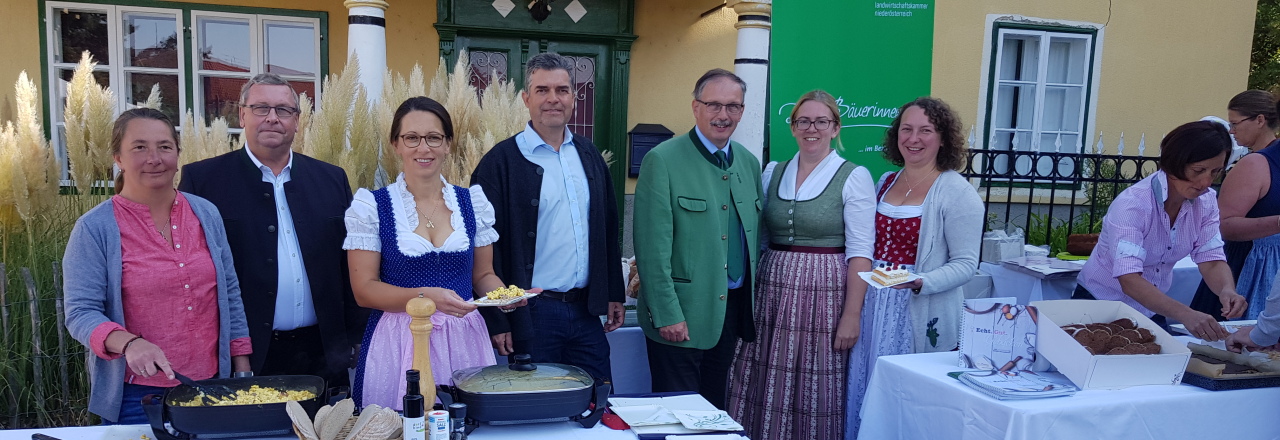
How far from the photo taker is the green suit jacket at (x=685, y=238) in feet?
9.42

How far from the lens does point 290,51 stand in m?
6.59

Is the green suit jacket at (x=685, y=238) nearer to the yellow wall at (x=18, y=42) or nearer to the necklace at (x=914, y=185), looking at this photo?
the necklace at (x=914, y=185)

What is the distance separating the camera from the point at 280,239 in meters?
2.47

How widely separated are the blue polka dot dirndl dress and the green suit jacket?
2.56 feet

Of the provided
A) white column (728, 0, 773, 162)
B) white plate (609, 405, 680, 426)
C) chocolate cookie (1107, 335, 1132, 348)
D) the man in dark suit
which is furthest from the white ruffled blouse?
white column (728, 0, 773, 162)

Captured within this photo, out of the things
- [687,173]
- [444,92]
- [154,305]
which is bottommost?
[154,305]

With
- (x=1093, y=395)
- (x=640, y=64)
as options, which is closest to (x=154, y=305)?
(x=1093, y=395)

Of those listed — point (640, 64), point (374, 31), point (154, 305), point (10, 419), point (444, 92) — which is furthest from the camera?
point (640, 64)

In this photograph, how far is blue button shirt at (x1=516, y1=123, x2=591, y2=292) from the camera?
2.70 meters

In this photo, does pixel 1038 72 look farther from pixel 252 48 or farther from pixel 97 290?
pixel 97 290

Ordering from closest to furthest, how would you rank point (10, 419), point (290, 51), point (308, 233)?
1. point (308, 233)
2. point (10, 419)
3. point (290, 51)

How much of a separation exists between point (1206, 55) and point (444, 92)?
25.5ft

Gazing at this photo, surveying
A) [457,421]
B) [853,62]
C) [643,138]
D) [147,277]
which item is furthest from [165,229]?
[643,138]

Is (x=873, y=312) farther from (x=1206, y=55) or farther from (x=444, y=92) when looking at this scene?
(x=1206, y=55)
